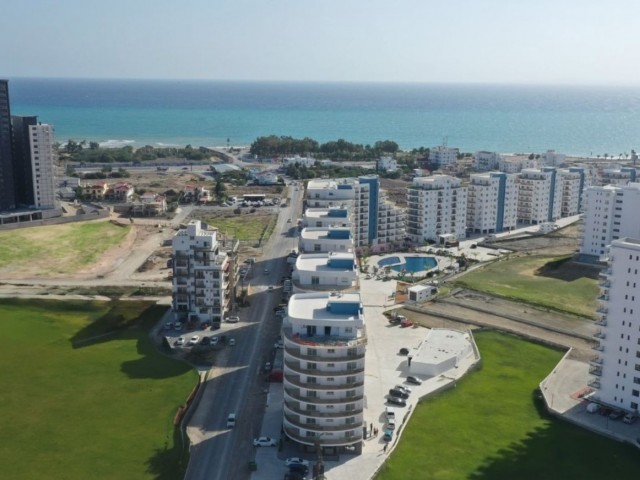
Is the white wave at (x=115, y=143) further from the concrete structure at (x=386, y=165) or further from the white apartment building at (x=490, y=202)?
the white apartment building at (x=490, y=202)

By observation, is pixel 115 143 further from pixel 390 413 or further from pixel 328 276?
pixel 390 413

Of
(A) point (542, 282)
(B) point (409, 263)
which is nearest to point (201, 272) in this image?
(B) point (409, 263)

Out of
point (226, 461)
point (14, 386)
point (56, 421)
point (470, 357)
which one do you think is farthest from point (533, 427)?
point (14, 386)

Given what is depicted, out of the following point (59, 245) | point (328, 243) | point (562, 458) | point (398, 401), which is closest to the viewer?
point (562, 458)

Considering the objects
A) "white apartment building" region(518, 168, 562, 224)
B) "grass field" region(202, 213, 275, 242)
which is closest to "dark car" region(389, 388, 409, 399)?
"grass field" region(202, 213, 275, 242)

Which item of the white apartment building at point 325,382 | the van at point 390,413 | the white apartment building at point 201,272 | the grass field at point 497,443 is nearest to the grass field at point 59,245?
the white apartment building at point 201,272

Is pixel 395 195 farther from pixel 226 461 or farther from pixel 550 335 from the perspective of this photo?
pixel 226 461

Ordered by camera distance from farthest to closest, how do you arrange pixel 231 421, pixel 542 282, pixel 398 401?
pixel 542 282
pixel 398 401
pixel 231 421
